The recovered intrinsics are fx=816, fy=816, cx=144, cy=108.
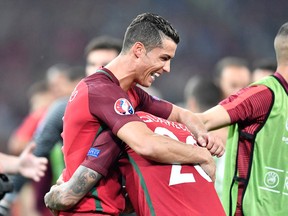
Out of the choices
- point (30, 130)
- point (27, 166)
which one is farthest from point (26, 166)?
point (30, 130)

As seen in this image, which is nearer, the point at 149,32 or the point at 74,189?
the point at 74,189

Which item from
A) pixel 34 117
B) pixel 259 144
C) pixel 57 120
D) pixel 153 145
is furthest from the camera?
pixel 34 117

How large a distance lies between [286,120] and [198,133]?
61 centimetres

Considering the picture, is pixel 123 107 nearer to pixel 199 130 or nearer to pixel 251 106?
pixel 199 130

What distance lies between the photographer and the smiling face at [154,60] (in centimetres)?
462

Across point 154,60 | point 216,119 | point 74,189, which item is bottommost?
point 74,189

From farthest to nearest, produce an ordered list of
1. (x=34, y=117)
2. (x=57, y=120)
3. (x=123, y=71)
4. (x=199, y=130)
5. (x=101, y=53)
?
(x=34, y=117)
(x=101, y=53)
(x=57, y=120)
(x=199, y=130)
(x=123, y=71)

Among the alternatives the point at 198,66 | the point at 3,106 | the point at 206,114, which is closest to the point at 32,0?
the point at 3,106

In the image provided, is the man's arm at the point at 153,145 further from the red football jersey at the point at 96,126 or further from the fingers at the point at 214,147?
the fingers at the point at 214,147

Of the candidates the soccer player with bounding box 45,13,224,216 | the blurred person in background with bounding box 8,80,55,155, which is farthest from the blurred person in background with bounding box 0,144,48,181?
the blurred person in background with bounding box 8,80,55,155

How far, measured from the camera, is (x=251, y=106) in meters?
5.08

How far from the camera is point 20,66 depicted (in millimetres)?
15422

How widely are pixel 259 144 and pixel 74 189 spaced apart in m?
1.34

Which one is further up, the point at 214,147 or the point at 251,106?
the point at 251,106
